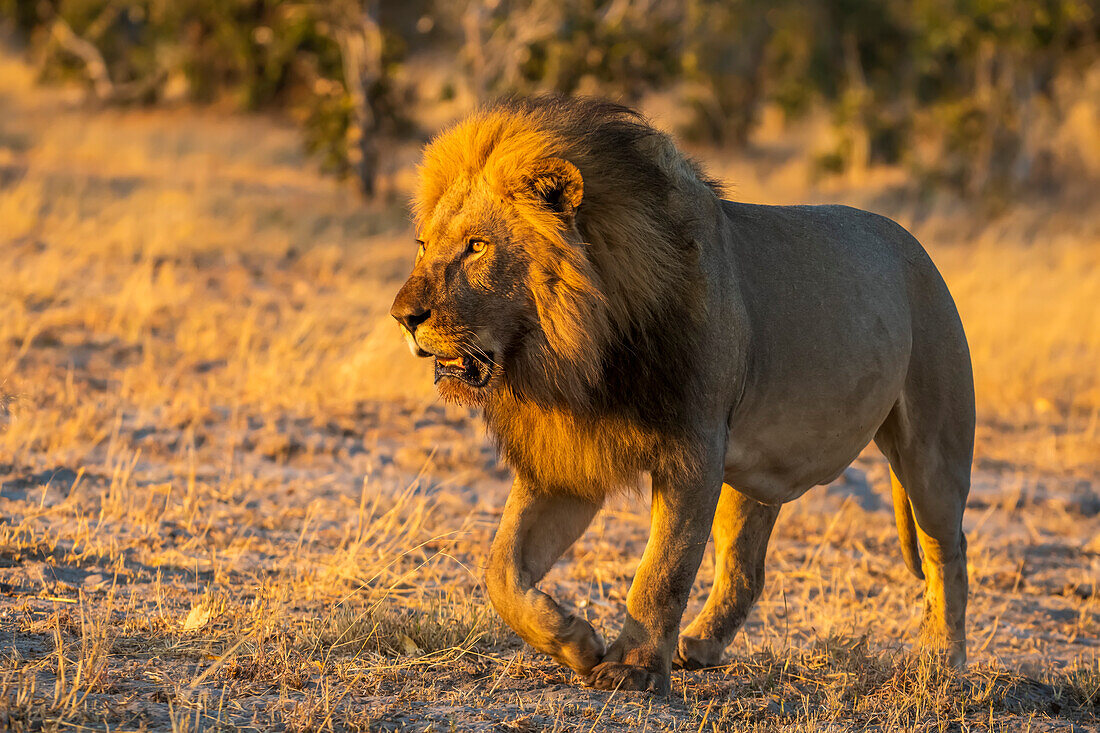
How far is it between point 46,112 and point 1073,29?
51.5 ft

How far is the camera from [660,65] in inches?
657

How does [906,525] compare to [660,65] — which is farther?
[660,65]

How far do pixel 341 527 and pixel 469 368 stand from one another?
263 cm

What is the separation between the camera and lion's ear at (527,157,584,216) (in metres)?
3.47

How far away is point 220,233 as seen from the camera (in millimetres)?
12039

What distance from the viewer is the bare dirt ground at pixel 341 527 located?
145 inches

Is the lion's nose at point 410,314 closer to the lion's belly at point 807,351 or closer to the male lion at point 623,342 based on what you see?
the male lion at point 623,342

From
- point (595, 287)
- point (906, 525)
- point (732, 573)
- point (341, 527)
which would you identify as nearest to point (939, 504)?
point (906, 525)

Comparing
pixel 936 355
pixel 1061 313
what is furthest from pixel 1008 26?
pixel 936 355

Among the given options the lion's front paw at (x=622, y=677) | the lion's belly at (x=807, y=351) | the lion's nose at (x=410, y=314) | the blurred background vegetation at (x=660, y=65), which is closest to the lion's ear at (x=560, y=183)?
the lion's nose at (x=410, y=314)

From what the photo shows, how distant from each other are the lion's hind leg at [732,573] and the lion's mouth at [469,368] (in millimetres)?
1391

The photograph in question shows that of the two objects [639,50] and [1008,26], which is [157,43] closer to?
[639,50]

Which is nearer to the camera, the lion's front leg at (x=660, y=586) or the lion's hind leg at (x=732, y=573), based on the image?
the lion's front leg at (x=660, y=586)

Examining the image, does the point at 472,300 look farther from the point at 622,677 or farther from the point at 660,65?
the point at 660,65
